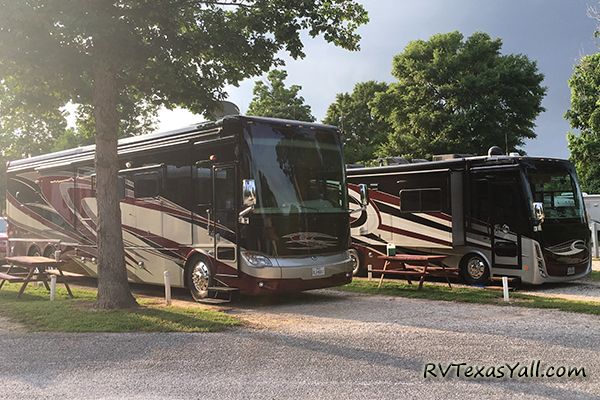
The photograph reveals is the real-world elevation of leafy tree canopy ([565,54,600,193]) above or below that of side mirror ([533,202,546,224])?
above

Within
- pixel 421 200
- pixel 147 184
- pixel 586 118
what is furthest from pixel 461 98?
pixel 147 184

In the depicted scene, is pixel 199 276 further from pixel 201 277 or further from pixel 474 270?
pixel 474 270

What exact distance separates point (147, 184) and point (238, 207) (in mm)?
3108

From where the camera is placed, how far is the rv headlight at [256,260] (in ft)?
34.9

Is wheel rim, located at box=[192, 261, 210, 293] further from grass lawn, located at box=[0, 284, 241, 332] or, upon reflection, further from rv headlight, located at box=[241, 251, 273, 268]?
rv headlight, located at box=[241, 251, 273, 268]

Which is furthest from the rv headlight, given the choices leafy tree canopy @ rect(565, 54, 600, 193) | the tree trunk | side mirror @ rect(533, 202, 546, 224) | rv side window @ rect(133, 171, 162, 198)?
leafy tree canopy @ rect(565, 54, 600, 193)

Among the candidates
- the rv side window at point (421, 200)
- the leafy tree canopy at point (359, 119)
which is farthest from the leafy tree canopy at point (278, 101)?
the rv side window at point (421, 200)

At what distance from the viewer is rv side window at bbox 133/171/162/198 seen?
12.7 m

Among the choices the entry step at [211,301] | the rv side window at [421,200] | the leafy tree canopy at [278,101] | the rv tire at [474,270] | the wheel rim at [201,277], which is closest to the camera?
the entry step at [211,301]

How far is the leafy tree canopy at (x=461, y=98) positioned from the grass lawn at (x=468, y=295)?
18.9m

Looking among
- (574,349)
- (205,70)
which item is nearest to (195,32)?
(205,70)

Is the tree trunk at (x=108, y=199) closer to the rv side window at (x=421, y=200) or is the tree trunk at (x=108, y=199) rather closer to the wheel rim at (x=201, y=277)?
the wheel rim at (x=201, y=277)

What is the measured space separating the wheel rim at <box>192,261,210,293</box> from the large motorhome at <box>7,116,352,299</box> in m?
0.02

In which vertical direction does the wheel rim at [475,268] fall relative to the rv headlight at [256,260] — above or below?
below
